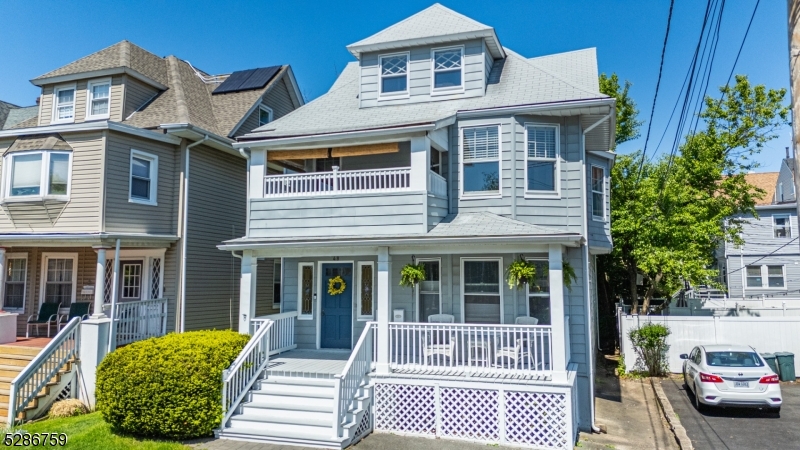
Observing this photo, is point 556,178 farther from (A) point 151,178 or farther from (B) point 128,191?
(B) point 128,191

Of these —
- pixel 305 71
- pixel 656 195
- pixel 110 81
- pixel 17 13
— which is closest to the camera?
pixel 17 13

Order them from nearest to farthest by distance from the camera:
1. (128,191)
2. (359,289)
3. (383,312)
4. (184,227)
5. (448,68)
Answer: (383,312) < (359,289) < (448,68) < (128,191) < (184,227)

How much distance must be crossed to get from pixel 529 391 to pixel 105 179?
1206 cm

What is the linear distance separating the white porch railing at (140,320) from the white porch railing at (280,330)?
3890 millimetres

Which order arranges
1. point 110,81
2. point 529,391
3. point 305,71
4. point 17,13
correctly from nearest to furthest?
point 529,391 → point 17,13 → point 110,81 → point 305,71

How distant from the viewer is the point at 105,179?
1349 centimetres

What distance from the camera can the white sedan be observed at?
435 inches

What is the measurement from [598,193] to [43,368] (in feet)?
48.0

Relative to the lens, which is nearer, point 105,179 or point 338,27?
point 105,179

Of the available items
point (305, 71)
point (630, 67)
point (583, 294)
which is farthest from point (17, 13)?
point (630, 67)

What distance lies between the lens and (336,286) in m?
13.4

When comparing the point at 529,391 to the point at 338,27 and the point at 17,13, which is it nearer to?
the point at 17,13

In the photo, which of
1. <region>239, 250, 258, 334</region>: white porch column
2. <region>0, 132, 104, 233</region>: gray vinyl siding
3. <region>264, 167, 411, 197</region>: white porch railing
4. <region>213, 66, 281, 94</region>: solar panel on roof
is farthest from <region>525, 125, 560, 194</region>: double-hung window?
<region>213, 66, 281, 94</region>: solar panel on roof

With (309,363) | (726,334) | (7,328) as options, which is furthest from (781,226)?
(7,328)
